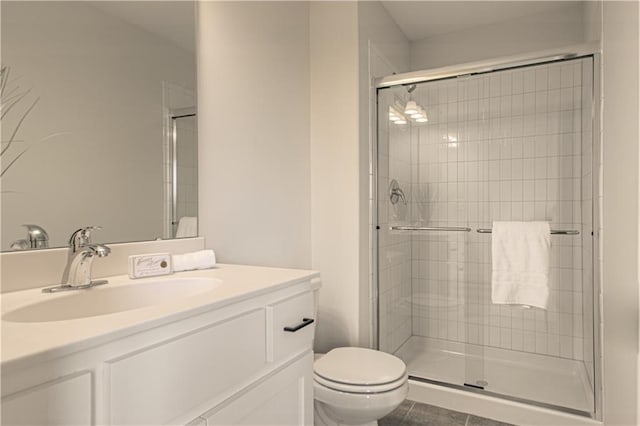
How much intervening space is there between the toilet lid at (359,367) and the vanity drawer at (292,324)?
0.51 metres

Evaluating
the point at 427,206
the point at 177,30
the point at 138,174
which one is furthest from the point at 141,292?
the point at 427,206

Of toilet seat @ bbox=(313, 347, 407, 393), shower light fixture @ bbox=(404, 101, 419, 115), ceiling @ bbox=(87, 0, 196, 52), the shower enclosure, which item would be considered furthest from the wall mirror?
shower light fixture @ bbox=(404, 101, 419, 115)

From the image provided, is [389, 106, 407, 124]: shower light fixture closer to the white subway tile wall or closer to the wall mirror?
the white subway tile wall

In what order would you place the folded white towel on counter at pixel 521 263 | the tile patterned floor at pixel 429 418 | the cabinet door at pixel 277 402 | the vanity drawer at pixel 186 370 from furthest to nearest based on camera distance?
1. the folded white towel on counter at pixel 521 263
2. the tile patterned floor at pixel 429 418
3. the cabinet door at pixel 277 402
4. the vanity drawer at pixel 186 370

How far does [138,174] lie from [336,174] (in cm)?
115

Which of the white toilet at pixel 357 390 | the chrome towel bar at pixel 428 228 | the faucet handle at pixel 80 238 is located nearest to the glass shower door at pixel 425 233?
the chrome towel bar at pixel 428 228

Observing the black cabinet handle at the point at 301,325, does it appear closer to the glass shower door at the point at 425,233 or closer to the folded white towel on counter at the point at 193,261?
the folded white towel on counter at the point at 193,261

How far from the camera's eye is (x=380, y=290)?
2387 millimetres

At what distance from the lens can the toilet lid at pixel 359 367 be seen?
5.22 ft

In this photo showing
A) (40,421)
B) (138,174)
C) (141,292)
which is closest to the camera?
(40,421)

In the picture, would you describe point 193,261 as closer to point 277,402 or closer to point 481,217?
point 277,402

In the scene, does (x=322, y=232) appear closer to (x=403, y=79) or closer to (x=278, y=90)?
(x=278, y=90)

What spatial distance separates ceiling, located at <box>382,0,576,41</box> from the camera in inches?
100

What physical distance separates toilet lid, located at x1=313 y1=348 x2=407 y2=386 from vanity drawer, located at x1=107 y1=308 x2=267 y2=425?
734 mm
